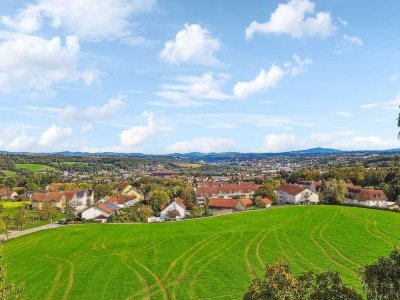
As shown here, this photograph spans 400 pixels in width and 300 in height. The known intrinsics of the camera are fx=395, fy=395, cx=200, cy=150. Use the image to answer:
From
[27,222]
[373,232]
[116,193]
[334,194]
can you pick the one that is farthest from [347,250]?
[116,193]

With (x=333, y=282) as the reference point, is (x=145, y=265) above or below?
below

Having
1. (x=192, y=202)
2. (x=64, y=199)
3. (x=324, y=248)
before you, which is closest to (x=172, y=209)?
(x=192, y=202)

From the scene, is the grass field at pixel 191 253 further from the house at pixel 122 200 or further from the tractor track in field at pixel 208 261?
the house at pixel 122 200

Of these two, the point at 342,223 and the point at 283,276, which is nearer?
the point at 283,276

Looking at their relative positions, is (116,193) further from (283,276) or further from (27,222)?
(283,276)

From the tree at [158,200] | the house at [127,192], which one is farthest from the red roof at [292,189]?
the house at [127,192]

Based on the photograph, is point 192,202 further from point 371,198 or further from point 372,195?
point 372,195
